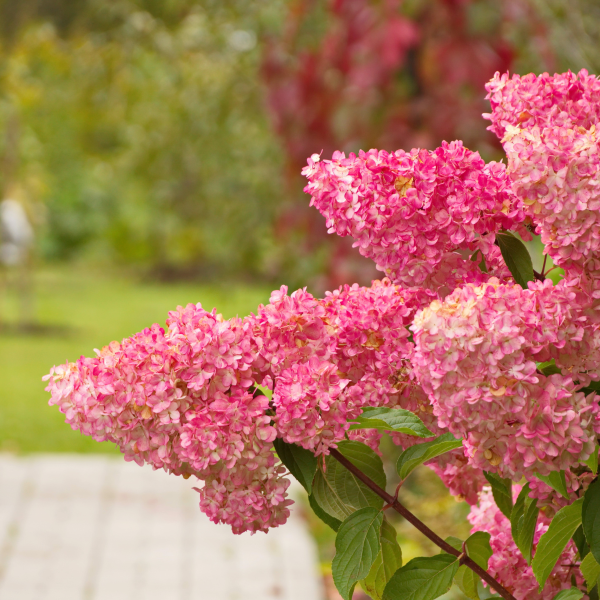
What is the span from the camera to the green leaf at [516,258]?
80 cm

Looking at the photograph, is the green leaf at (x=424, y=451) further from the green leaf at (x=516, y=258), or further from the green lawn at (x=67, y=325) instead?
the green lawn at (x=67, y=325)

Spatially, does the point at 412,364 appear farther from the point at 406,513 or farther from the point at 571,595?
the point at 571,595

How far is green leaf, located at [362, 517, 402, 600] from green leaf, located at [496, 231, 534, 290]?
0.89 feet

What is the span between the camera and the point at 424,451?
850 millimetres

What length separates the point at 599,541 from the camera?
2.50 feet

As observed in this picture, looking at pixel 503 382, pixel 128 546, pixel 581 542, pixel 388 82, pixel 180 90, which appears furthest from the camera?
pixel 180 90

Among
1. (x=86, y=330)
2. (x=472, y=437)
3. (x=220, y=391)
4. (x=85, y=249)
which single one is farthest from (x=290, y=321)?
(x=85, y=249)

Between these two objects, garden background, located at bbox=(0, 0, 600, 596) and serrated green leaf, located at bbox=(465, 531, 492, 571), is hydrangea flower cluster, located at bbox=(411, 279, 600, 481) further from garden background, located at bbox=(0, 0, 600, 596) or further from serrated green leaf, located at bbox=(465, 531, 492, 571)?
garden background, located at bbox=(0, 0, 600, 596)

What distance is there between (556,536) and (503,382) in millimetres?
241

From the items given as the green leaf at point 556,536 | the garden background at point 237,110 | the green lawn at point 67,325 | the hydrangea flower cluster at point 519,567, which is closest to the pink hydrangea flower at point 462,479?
the hydrangea flower cluster at point 519,567

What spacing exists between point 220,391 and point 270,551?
9.55 ft

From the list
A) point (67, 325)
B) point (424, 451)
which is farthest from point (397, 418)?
point (67, 325)

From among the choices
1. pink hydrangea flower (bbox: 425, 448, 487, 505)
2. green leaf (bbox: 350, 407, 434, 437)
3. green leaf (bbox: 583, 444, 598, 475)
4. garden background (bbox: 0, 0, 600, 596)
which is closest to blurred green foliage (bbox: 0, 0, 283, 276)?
garden background (bbox: 0, 0, 600, 596)

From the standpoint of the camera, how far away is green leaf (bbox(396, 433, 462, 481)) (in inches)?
32.2
